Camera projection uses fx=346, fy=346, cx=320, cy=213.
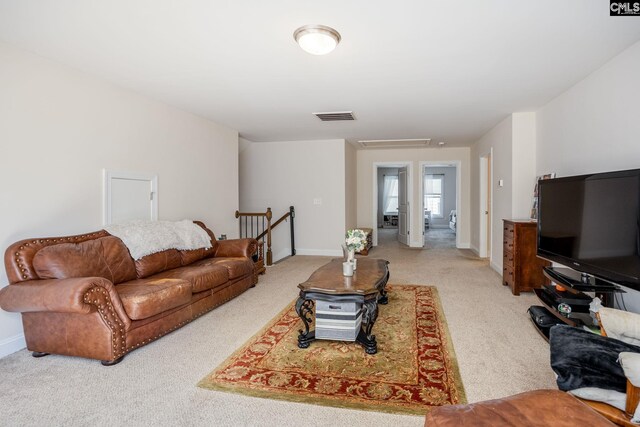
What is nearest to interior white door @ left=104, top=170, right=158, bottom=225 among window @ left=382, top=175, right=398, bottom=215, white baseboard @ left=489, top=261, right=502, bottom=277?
white baseboard @ left=489, top=261, right=502, bottom=277

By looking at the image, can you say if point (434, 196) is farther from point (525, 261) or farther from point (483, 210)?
point (525, 261)

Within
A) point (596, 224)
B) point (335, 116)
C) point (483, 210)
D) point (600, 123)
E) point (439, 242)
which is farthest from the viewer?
point (439, 242)

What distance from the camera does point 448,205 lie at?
1308 centimetres

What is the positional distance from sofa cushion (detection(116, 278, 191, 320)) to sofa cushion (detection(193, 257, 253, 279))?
2.65ft

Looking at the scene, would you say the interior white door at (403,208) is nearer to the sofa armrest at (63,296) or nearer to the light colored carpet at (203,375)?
the light colored carpet at (203,375)

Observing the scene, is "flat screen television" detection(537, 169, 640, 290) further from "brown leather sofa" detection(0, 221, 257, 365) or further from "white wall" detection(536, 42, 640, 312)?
"brown leather sofa" detection(0, 221, 257, 365)

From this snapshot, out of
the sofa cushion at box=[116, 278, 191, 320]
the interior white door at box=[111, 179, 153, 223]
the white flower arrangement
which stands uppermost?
the interior white door at box=[111, 179, 153, 223]

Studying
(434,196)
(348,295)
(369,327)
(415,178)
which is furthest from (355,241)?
(434,196)

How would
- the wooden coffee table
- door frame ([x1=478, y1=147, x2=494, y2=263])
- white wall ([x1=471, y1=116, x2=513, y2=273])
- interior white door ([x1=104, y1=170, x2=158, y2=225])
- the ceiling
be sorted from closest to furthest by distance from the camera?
the ceiling
the wooden coffee table
interior white door ([x1=104, y1=170, x2=158, y2=225])
white wall ([x1=471, y1=116, x2=513, y2=273])
door frame ([x1=478, y1=147, x2=494, y2=263])

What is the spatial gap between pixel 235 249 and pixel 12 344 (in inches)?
87.5

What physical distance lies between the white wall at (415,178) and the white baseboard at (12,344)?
6.71 meters

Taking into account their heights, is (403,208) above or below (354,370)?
above

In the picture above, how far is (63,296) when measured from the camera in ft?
7.55

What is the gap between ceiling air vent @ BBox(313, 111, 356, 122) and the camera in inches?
188
